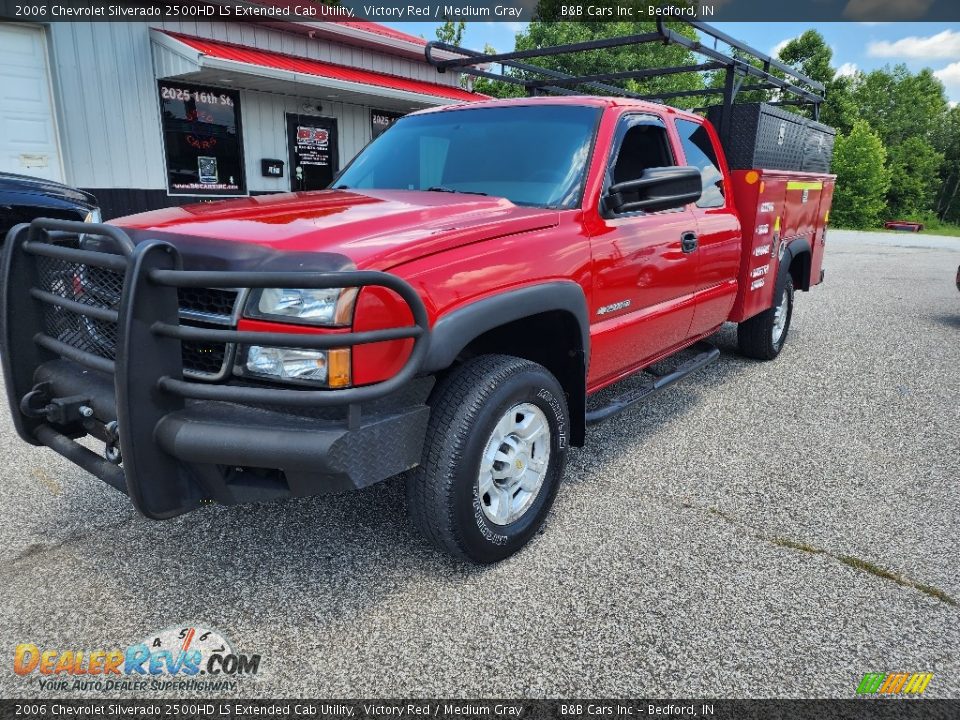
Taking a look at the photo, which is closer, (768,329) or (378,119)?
(768,329)

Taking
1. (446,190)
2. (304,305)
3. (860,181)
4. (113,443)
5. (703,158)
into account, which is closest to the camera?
(304,305)

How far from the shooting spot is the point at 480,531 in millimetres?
2512

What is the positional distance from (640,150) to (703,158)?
85 centimetres

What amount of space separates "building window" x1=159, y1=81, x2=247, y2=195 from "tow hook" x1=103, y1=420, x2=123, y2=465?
29.5 feet

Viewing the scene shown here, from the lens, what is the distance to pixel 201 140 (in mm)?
10453

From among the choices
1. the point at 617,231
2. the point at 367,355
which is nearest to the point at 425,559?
the point at 367,355

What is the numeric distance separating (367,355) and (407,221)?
0.65 meters

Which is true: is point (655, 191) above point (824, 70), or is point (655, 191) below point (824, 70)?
below

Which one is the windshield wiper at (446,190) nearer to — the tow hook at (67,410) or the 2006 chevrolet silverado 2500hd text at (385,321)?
the 2006 chevrolet silverado 2500hd text at (385,321)

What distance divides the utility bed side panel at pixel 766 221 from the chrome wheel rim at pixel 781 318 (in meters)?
0.37

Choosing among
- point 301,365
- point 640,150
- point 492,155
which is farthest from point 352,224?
point 640,150

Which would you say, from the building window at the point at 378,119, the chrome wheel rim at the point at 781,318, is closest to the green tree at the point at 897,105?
the building window at the point at 378,119

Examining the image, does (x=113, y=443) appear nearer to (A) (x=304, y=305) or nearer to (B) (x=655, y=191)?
(A) (x=304, y=305)

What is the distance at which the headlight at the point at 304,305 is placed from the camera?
202cm
